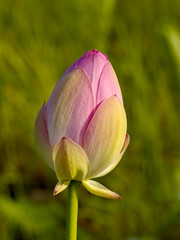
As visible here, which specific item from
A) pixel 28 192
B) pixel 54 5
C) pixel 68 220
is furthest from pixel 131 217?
pixel 54 5

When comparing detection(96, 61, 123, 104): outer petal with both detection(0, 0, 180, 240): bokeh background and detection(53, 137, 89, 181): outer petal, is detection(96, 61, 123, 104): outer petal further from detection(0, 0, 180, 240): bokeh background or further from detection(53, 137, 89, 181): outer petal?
detection(0, 0, 180, 240): bokeh background

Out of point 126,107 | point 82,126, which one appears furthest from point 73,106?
point 126,107

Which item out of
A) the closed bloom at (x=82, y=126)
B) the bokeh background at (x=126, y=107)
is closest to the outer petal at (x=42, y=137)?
the closed bloom at (x=82, y=126)

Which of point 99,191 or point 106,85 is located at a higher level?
point 106,85

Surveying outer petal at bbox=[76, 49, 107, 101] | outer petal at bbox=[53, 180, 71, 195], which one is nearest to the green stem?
outer petal at bbox=[53, 180, 71, 195]

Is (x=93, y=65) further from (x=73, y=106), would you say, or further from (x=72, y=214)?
(x=72, y=214)

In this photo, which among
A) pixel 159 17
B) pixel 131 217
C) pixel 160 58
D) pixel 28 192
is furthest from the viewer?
pixel 159 17

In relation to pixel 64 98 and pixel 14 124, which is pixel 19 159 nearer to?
pixel 14 124
